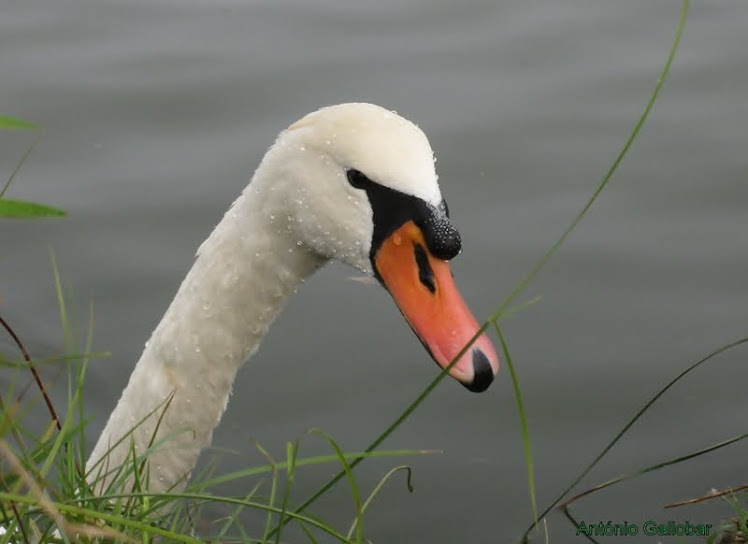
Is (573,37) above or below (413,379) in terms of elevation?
above

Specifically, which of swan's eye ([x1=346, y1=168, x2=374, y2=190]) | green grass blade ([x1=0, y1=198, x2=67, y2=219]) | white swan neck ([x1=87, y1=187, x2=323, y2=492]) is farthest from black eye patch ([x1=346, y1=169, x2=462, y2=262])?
green grass blade ([x1=0, y1=198, x2=67, y2=219])

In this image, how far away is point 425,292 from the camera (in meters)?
3.41

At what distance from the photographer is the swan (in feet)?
10.9

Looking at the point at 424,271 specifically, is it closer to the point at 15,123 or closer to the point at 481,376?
the point at 481,376

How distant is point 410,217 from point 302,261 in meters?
0.48

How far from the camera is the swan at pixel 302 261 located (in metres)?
3.33

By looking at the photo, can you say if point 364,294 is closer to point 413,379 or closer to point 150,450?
point 413,379

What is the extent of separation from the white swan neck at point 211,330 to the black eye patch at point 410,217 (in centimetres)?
32

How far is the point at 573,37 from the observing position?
23.9 feet

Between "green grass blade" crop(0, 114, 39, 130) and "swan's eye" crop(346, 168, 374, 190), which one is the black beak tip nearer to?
"swan's eye" crop(346, 168, 374, 190)

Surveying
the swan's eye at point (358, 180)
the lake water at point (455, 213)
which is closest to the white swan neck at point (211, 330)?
the swan's eye at point (358, 180)

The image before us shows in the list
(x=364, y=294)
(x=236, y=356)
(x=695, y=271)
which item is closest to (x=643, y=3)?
(x=695, y=271)

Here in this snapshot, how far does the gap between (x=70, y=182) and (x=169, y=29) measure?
1.44 metres

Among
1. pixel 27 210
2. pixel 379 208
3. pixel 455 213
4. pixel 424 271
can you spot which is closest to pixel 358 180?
pixel 379 208
